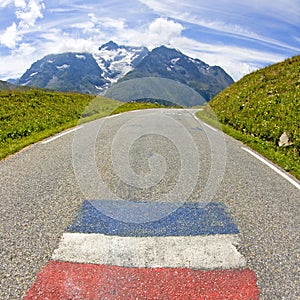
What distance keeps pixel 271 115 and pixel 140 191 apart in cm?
1138

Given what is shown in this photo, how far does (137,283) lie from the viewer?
321 centimetres

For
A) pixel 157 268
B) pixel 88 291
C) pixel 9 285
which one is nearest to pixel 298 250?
pixel 157 268

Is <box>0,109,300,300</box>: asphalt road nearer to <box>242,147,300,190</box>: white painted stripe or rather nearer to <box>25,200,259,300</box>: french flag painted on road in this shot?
<box>242,147,300,190</box>: white painted stripe

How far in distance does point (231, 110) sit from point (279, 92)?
10.1 ft

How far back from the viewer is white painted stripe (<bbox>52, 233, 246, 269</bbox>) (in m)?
3.58

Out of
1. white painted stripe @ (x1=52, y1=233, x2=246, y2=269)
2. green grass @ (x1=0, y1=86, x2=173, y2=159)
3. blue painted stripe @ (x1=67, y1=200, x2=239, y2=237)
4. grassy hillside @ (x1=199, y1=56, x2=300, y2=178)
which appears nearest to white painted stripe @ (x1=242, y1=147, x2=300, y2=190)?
grassy hillside @ (x1=199, y1=56, x2=300, y2=178)

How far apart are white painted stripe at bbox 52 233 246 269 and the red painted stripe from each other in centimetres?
12

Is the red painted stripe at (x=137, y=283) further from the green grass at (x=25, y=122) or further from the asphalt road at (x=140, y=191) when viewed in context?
the green grass at (x=25, y=122)

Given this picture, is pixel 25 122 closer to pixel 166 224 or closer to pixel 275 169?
pixel 275 169

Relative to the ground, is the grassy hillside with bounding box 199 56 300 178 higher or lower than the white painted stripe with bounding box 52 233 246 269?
lower

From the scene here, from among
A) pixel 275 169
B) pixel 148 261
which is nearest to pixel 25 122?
pixel 275 169

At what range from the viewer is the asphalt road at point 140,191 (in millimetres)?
3602

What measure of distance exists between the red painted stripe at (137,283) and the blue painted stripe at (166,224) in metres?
0.81

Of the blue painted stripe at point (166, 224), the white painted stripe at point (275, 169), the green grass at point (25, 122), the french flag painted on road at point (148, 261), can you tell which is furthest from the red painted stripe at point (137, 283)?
the green grass at point (25, 122)
